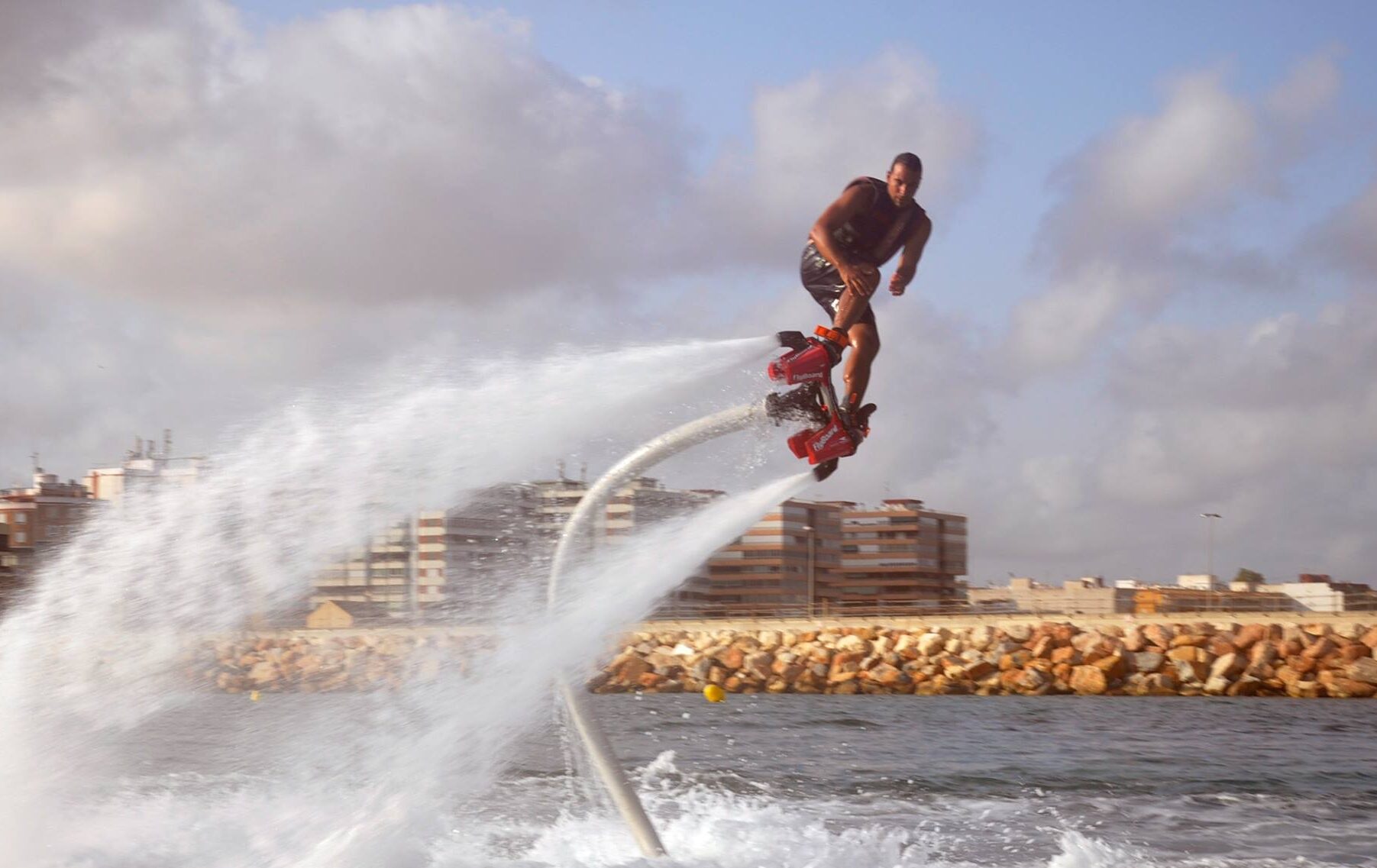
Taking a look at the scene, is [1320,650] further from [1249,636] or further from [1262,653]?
[1249,636]

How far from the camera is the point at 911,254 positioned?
8.47m

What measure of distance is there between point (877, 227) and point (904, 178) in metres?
0.35

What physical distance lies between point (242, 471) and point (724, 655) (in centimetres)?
3539

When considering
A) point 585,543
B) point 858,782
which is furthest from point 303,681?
point 585,543

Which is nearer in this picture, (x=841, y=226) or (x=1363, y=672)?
(x=841, y=226)

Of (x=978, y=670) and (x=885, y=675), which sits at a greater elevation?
(x=978, y=670)

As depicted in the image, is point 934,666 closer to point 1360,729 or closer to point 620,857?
point 1360,729

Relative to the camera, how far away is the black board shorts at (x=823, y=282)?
8.52m

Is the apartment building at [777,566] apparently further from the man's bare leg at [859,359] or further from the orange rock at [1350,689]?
the man's bare leg at [859,359]

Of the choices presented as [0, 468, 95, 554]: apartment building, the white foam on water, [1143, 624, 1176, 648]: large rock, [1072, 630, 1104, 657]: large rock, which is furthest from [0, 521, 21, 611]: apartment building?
[1143, 624, 1176, 648]: large rock

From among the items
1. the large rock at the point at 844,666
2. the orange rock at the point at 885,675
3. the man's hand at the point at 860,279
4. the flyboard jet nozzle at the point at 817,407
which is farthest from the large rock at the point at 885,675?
the man's hand at the point at 860,279

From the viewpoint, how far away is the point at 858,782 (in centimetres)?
1770

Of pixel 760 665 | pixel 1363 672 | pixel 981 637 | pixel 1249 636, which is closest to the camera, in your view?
pixel 1363 672

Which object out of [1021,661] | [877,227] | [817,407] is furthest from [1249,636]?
[877,227]
